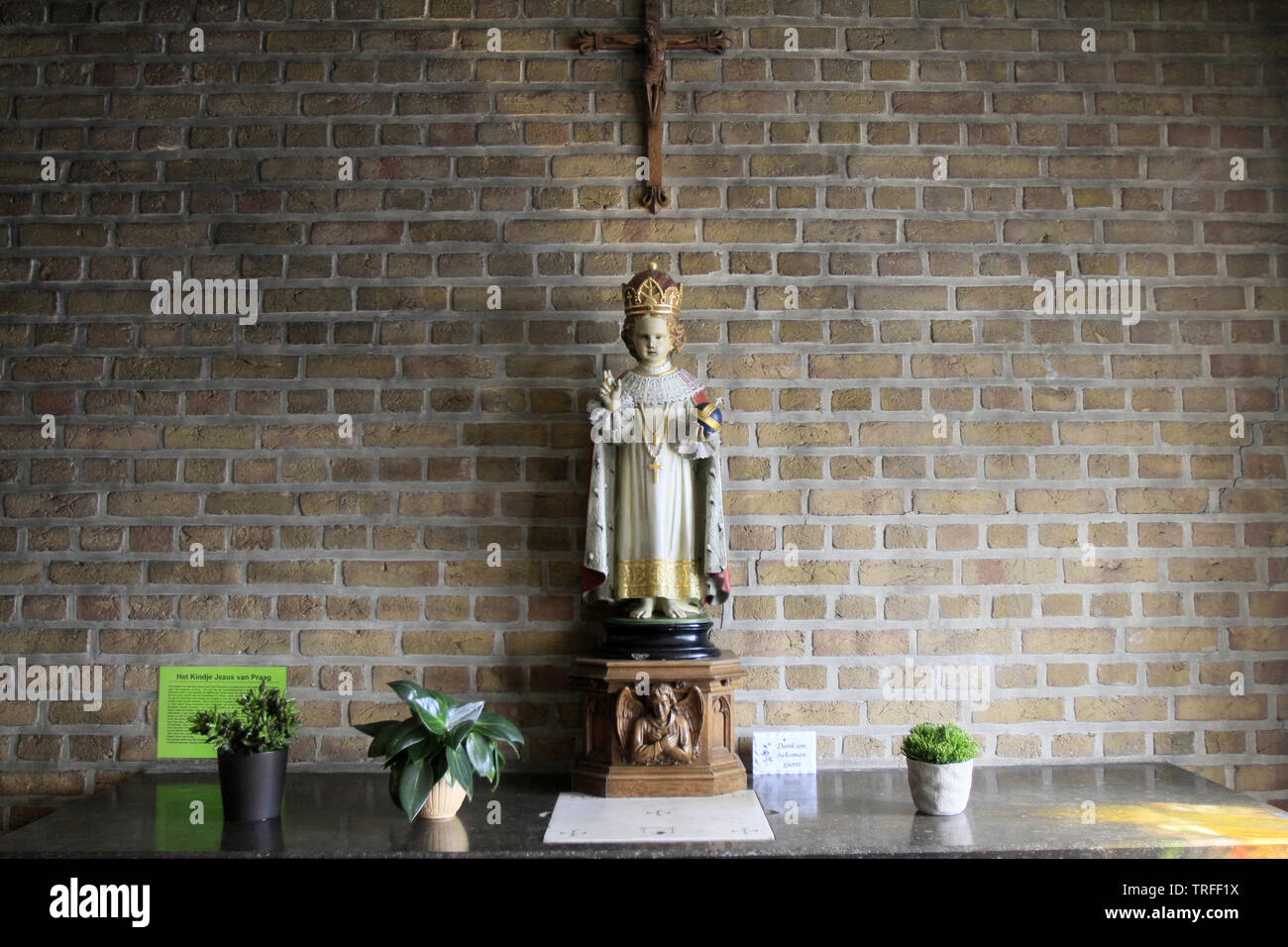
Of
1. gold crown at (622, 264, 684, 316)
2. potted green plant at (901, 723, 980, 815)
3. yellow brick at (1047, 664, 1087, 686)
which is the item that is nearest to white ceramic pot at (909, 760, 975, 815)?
potted green plant at (901, 723, 980, 815)

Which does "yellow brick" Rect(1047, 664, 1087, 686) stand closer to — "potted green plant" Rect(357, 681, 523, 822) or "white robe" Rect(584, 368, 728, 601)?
"white robe" Rect(584, 368, 728, 601)

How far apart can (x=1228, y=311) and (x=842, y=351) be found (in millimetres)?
1257

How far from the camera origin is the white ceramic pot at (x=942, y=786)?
2520 mm

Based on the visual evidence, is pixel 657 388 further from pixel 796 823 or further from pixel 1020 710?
pixel 1020 710

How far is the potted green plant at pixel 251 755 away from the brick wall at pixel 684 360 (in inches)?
21.6

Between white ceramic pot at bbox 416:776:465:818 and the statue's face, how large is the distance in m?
1.27

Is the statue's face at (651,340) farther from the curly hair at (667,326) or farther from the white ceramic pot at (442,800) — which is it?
the white ceramic pot at (442,800)

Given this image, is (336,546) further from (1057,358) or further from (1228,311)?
(1228,311)

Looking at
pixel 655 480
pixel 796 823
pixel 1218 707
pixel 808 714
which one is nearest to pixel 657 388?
pixel 655 480

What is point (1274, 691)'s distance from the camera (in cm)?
321

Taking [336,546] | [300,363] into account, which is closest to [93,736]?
[336,546]

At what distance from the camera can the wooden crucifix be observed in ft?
10.6
